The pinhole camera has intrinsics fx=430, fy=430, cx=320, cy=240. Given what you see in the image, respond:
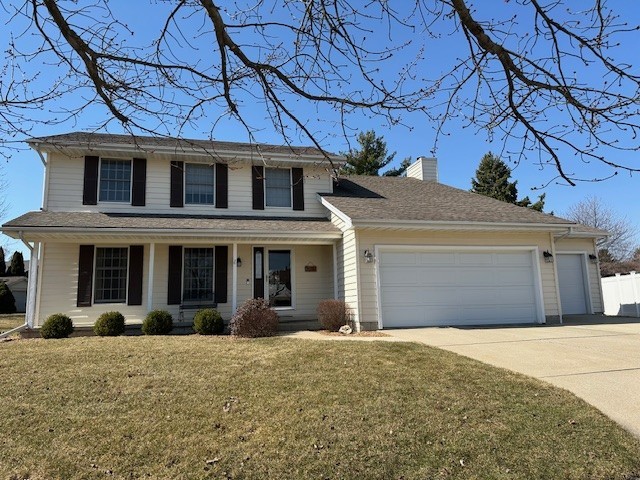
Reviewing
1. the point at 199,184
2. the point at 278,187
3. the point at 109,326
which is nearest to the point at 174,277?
the point at 109,326

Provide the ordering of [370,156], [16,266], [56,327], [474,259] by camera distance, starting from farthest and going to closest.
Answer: [16,266]
[370,156]
[474,259]
[56,327]

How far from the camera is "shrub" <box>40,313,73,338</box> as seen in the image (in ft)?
34.0

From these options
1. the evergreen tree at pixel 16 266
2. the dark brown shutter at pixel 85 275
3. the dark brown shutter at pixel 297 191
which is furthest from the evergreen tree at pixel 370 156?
the evergreen tree at pixel 16 266

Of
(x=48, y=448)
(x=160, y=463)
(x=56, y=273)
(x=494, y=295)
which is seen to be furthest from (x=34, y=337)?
(x=494, y=295)

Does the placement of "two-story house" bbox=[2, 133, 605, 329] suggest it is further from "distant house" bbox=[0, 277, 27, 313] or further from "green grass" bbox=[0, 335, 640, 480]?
"distant house" bbox=[0, 277, 27, 313]

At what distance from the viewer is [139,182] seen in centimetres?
1316

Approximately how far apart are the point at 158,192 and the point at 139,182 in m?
0.61

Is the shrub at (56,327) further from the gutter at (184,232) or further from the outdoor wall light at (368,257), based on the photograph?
the outdoor wall light at (368,257)

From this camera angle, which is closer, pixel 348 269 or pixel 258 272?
pixel 348 269

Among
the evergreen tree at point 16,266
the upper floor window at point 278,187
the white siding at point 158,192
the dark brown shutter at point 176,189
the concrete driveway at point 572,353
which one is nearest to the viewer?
the concrete driveway at point 572,353

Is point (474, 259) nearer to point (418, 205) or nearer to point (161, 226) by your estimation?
point (418, 205)

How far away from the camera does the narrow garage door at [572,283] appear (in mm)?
15531

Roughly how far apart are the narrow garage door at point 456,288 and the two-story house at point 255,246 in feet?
0.11

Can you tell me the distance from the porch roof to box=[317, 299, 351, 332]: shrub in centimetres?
217
